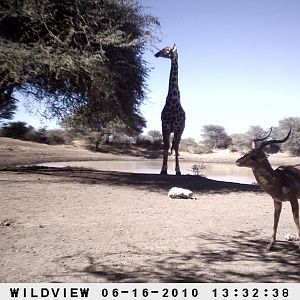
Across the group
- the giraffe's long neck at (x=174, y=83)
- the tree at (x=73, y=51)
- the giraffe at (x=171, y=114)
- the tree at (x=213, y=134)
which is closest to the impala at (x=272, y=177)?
the tree at (x=73, y=51)

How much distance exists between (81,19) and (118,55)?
1.78 m

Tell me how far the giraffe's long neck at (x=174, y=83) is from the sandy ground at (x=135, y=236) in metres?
5.64

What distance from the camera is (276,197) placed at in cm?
543

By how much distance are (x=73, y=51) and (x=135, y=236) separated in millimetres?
7261

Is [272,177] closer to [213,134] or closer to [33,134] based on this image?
[33,134]

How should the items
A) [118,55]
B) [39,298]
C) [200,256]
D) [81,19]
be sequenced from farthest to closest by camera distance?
[118,55] < [81,19] < [200,256] < [39,298]

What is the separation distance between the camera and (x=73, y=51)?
452 inches

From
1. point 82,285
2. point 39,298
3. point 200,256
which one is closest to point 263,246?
point 200,256

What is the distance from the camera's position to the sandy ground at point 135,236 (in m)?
4.47

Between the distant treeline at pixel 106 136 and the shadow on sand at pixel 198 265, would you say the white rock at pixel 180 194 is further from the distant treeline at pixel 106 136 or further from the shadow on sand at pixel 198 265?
the distant treeline at pixel 106 136

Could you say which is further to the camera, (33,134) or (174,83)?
(33,134)

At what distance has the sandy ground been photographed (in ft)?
14.7

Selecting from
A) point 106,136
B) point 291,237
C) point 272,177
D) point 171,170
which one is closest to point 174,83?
point 171,170

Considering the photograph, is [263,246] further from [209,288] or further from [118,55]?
[118,55]
